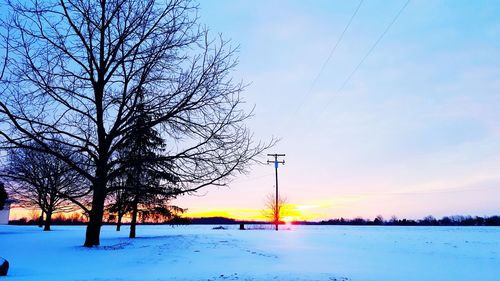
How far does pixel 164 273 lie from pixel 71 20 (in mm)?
10777

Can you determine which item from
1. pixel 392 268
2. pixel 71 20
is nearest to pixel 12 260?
pixel 71 20

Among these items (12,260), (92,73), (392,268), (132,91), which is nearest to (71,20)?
(92,73)

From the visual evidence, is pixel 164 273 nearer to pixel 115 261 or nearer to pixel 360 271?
pixel 115 261

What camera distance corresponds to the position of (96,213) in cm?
1734

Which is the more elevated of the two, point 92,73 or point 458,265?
point 92,73

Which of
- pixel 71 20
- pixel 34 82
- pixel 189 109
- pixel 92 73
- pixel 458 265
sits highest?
pixel 71 20

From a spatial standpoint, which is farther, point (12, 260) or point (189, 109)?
point (189, 109)

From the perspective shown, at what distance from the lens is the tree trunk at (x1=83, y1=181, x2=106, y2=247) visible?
16.7 meters

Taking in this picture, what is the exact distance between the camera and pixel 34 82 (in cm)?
1443

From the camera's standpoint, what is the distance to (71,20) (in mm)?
15711

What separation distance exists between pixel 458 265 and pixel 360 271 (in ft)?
19.2

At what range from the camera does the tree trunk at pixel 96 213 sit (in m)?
16.7

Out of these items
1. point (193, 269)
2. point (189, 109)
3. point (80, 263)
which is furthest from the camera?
point (189, 109)

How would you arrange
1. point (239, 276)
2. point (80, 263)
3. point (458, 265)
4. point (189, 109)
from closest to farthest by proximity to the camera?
point (239, 276) → point (80, 263) → point (189, 109) → point (458, 265)
